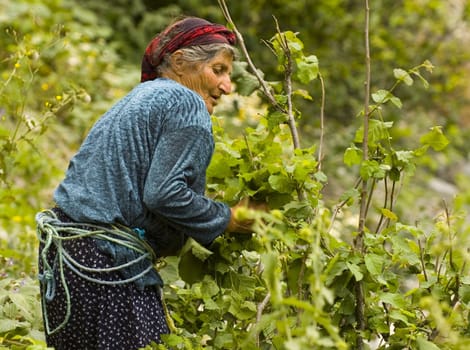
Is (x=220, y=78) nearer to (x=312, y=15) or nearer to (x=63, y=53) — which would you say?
(x=63, y=53)

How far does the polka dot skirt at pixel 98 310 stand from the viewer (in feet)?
7.16

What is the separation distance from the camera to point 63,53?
6.27 m

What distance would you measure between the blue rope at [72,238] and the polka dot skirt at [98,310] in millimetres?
14

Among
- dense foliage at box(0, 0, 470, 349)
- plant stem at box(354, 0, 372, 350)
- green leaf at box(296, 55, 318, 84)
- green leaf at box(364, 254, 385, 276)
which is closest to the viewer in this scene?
dense foliage at box(0, 0, 470, 349)

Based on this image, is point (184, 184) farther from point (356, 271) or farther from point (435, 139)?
point (435, 139)

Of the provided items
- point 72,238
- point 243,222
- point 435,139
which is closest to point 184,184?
point 243,222

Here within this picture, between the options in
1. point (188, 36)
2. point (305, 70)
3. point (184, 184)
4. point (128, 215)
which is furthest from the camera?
point (305, 70)

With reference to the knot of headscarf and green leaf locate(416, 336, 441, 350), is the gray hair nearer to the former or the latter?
the knot of headscarf

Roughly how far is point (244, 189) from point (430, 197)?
510 cm

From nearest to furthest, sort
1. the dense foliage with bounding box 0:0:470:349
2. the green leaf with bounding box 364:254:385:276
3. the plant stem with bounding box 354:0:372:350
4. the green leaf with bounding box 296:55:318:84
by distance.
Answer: the dense foliage with bounding box 0:0:470:349 → the green leaf with bounding box 364:254:385:276 → the plant stem with bounding box 354:0:372:350 → the green leaf with bounding box 296:55:318:84

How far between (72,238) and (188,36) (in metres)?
0.63

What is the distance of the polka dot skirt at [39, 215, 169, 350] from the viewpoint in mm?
2184

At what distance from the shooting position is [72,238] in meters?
2.18

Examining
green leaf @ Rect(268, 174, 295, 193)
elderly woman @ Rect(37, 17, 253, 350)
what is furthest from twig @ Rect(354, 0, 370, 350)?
elderly woman @ Rect(37, 17, 253, 350)
